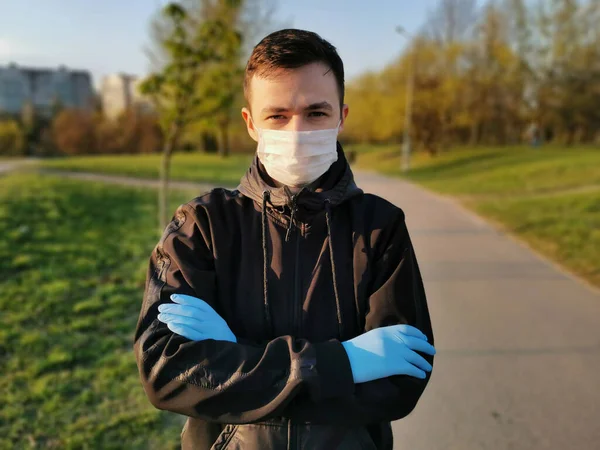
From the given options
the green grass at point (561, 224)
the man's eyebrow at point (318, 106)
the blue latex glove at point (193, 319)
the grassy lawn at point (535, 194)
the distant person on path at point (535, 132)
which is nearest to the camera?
the blue latex glove at point (193, 319)

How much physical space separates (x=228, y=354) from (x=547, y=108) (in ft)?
126

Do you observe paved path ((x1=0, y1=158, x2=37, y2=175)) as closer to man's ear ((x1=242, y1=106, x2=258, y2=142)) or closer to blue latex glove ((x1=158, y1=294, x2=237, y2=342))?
man's ear ((x1=242, y1=106, x2=258, y2=142))

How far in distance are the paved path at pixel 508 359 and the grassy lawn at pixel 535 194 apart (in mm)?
1055

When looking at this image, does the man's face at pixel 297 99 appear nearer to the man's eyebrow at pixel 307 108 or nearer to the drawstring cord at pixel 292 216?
the man's eyebrow at pixel 307 108

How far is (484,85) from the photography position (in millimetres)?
30594

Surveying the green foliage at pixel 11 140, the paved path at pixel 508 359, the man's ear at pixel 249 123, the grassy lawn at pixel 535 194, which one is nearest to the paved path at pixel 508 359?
the paved path at pixel 508 359

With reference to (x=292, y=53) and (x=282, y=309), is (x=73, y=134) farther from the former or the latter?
(x=282, y=309)

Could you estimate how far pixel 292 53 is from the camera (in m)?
1.48

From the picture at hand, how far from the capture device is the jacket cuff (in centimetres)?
129

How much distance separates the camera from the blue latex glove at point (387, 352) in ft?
4.50

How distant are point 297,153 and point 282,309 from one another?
1.67 feet

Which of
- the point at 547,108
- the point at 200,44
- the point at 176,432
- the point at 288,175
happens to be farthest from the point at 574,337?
Answer: the point at 547,108

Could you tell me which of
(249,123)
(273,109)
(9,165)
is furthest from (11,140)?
(273,109)

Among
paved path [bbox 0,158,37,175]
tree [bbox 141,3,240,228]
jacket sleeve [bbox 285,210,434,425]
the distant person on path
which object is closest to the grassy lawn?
jacket sleeve [bbox 285,210,434,425]
